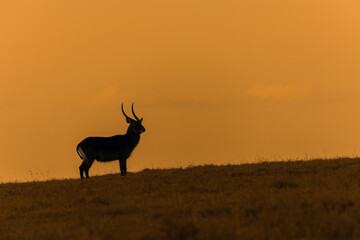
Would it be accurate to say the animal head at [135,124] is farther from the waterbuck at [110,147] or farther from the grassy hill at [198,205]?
the grassy hill at [198,205]

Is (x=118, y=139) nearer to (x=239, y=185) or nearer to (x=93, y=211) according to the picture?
(x=239, y=185)

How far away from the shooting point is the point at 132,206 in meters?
14.4

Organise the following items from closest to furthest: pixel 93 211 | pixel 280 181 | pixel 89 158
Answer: pixel 93 211 < pixel 280 181 < pixel 89 158

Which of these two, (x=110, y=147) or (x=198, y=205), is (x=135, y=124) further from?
(x=198, y=205)

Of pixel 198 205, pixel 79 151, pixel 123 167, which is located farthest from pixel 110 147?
pixel 198 205

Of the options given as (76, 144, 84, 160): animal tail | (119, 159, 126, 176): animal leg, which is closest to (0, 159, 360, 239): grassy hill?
(119, 159, 126, 176): animal leg

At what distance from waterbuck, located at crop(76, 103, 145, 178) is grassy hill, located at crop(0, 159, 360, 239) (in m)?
2.16

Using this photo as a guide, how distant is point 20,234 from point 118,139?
461 inches

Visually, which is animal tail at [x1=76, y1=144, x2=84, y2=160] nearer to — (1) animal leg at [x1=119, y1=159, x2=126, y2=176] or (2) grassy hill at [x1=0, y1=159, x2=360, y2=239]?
(1) animal leg at [x1=119, y1=159, x2=126, y2=176]


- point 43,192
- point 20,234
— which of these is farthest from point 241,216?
point 43,192

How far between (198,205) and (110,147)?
10.3 metres

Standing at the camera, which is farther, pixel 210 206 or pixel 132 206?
pixel 132 206

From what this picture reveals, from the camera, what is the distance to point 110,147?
77.2 ft

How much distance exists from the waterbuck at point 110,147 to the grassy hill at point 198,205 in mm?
2156
